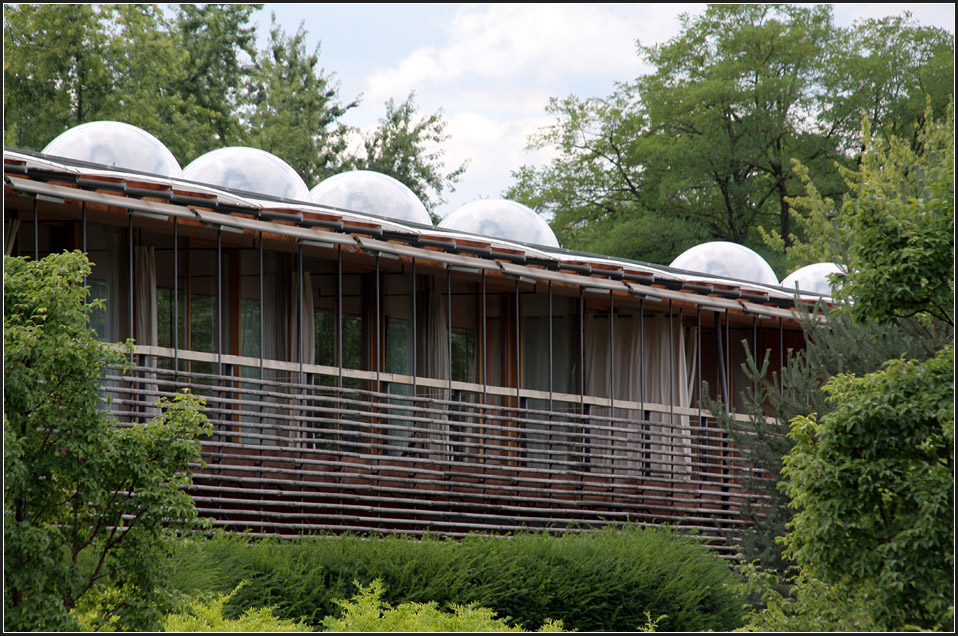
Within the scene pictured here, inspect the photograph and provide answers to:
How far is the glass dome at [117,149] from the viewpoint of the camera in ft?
45.0

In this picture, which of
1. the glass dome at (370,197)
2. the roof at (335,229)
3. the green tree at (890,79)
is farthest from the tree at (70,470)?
the green tree at (890,79)

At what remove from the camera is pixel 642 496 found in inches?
553

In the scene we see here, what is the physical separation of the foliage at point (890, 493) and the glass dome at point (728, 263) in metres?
12.1

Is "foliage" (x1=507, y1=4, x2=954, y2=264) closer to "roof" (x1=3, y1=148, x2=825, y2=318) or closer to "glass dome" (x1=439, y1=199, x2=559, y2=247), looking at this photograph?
"glass dome" (x1=439, y1=199, x2=559, y2=247)

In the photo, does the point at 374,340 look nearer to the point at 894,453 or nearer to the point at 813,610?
the point at 813,610

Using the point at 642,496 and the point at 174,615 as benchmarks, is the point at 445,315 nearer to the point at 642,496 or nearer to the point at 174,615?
the point at 642,496

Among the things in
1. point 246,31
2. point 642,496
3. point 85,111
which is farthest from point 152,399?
point 246,31

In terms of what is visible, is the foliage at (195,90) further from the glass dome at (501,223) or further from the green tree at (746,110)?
the glass dome at (501,223)

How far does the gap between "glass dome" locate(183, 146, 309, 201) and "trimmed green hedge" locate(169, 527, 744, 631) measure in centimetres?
520

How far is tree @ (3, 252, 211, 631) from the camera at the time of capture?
6.42 metres

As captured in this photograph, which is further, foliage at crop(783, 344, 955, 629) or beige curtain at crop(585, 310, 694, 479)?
beige curtain at crop(585, 310, 694, 479)

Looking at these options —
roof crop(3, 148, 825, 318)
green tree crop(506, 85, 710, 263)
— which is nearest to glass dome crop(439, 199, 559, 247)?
roof crop(3, 148, 825, 318)

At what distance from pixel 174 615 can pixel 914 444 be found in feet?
16.6

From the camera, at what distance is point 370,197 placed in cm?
1511
